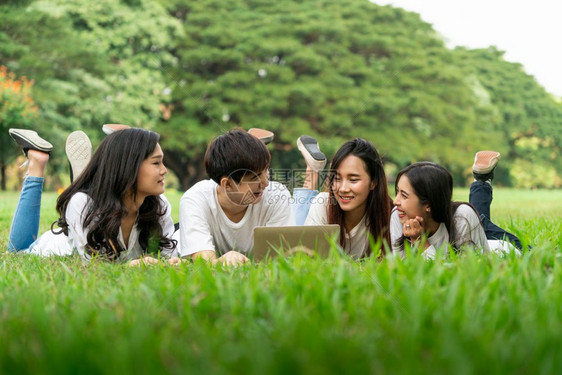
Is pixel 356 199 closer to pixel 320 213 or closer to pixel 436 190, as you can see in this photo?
pixel 320 213

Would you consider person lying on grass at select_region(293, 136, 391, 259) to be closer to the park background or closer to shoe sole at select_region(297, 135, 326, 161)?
shoe sole at select_region(297, 135, 326, 161)

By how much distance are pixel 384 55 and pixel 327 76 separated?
345cm

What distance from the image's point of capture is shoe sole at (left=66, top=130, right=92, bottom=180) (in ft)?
13.2

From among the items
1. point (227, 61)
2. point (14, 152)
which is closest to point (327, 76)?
point (227, 61)

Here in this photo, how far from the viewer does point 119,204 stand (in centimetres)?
330

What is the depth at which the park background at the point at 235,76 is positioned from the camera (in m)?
15.1

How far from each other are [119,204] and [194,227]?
0.44 meters

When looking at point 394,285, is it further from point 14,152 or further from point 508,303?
point 14,152

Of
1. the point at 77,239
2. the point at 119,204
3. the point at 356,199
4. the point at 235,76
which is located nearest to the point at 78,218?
the point at 77,239

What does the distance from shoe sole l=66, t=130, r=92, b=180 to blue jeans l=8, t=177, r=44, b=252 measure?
0.79 ft

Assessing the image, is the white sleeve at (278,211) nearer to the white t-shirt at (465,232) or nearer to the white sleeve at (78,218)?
the white t-shirt at (465,232)

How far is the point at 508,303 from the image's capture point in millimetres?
1594

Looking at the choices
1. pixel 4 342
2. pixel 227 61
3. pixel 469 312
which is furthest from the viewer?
pixel 227 61

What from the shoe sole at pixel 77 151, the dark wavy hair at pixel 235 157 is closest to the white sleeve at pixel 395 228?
the dark wavy hair at pixel 235 157
